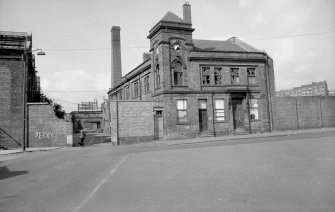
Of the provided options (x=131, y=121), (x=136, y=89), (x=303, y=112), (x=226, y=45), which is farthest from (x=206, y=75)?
(x=303, y=112)

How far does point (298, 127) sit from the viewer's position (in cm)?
3228

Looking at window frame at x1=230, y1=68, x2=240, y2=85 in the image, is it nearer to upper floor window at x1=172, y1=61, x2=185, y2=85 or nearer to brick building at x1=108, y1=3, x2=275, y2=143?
brick building at x1=108, y1=3, x2=275, y2=143

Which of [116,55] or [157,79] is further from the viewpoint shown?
[116,55]

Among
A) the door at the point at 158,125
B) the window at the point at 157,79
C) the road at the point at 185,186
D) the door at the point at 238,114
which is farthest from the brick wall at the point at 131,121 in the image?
the road at the point at 185,186

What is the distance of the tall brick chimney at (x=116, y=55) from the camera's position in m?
47.0

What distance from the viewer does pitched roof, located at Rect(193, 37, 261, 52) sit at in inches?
1280

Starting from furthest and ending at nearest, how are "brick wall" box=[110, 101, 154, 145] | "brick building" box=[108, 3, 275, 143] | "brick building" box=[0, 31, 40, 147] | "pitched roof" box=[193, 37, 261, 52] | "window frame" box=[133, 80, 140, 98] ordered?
"window frame" box=[133, 80, 140, 98] < "pitched roof" box=[193, 37, 261, 52] < "brick building" box=[108, 3, 275, 143] < "brick wall" box=[110, 101, 154, 145] < "brick building" box=[0, 31, 40, 147]

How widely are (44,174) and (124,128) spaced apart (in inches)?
574

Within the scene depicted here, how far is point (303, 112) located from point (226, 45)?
12.3m

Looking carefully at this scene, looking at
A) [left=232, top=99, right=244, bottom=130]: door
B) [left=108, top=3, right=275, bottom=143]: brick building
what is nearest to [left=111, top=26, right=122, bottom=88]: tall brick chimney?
[left=108, top=3, right=275, bottom=143]: brick building

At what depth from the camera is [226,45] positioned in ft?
114

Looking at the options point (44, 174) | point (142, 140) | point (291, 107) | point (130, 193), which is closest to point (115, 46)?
point (142, 140)

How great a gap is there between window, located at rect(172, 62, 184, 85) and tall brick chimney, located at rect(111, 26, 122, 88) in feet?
72.4

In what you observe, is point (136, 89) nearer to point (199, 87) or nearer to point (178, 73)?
point (178, 73)
